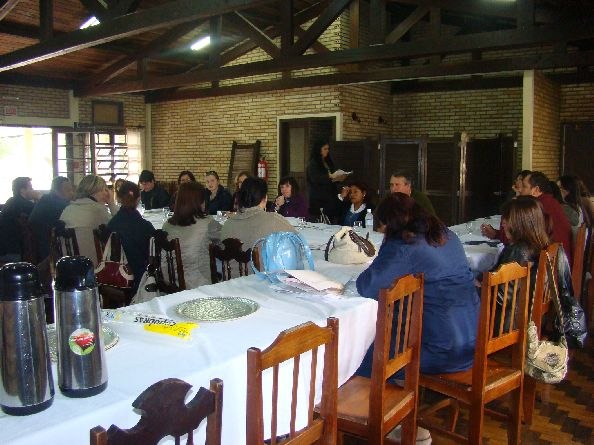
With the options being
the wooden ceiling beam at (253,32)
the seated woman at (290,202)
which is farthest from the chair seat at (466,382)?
the wooden ceiling beam at (253,32)

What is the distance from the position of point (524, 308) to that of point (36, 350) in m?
2.13

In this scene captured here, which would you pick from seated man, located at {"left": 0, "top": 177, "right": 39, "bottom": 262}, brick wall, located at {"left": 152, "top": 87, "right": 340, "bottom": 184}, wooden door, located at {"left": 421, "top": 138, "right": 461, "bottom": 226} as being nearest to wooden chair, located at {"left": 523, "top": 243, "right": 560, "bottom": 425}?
seated man, located at {"left": 0, "top": 177, "right": 39, "bottom": 262}

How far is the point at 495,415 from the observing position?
2.87 metres

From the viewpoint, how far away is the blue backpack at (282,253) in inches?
120

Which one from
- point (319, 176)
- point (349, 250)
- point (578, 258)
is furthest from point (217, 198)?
point (578, 258)

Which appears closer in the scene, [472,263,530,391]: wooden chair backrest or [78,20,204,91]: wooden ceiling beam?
[472,263,530,391]: wooden chair backrest

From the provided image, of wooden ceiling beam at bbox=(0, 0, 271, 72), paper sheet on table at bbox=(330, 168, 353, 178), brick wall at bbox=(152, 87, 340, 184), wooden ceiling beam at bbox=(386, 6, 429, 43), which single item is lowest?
paper sheet on table at bbox=(330, 168, 353, 178)

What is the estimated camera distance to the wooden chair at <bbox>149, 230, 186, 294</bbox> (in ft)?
12.2

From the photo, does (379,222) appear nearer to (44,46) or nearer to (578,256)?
(578,256)

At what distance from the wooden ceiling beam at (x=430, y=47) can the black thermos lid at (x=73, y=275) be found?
510 cm

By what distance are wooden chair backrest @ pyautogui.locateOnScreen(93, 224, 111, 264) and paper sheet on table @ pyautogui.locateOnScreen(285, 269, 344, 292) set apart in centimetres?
199

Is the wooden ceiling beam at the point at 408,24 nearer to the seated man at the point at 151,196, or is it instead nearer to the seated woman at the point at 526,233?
the seated man at the point at 151,196

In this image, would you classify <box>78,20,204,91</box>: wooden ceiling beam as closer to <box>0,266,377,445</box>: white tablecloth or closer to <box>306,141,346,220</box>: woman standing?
<box>306,141,346,220</box>: woman standing

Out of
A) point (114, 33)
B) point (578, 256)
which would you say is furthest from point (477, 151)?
point (114, 33)
